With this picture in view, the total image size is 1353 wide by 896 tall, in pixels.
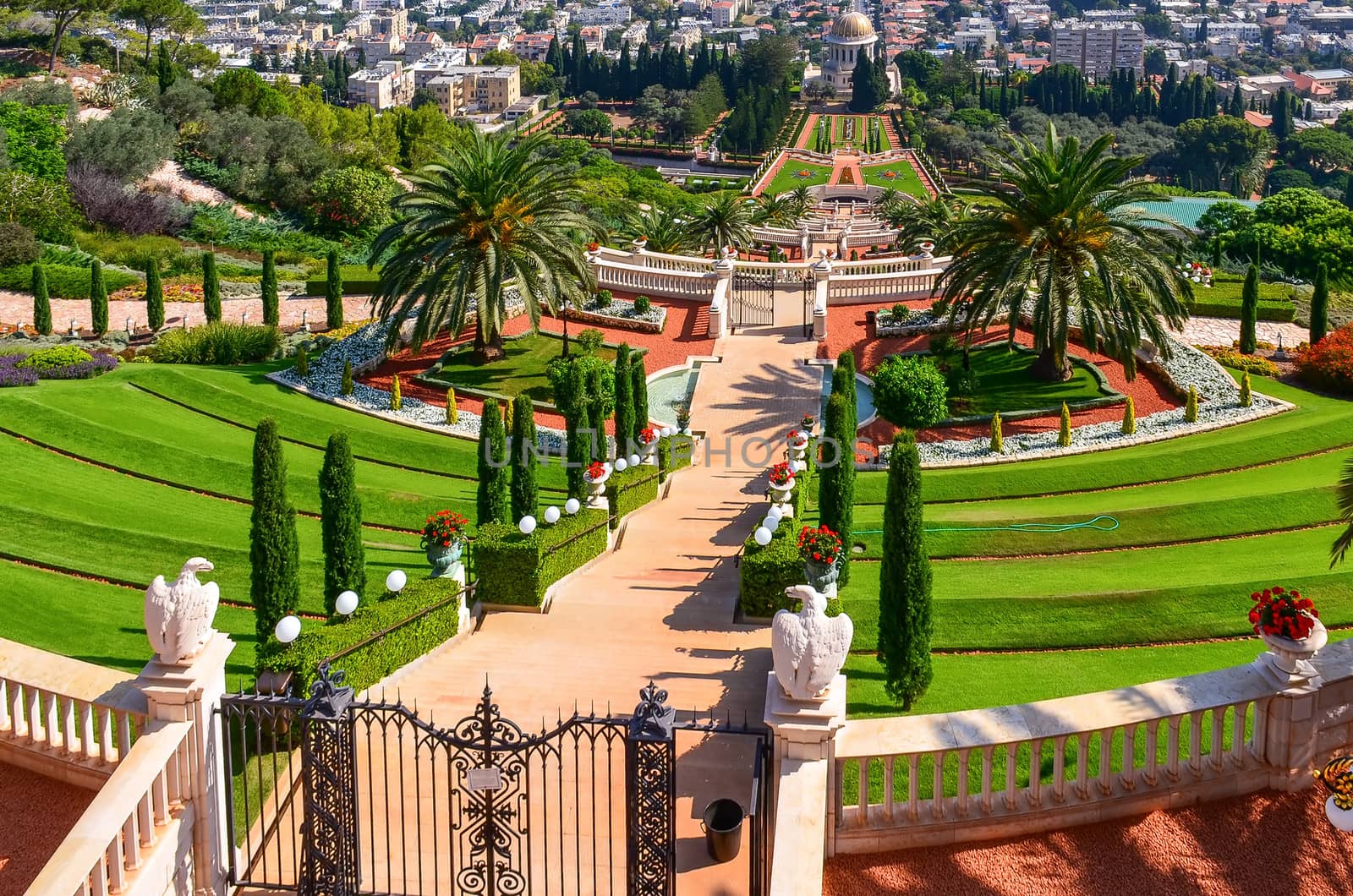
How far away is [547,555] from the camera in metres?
23.3

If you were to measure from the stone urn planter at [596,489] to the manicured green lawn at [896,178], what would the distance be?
326 ft

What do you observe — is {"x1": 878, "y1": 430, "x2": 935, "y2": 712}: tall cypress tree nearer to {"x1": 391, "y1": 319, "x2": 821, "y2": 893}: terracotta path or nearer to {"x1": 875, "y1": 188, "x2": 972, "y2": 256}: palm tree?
{"x1": 391, "y1": 319, "x2": 821, "y2": 893}: terracotta path

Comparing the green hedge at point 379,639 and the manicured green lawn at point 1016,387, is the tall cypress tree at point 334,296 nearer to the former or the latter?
the manicured green lawn at point 1016,387

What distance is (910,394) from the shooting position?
3256 cm

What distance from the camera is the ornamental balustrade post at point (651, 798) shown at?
514 inches

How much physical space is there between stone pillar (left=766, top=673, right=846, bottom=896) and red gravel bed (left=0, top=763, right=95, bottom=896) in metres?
7.25

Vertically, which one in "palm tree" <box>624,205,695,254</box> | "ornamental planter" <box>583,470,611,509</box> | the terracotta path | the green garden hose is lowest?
the terracotta path

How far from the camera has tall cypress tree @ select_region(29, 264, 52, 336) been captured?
158 ft

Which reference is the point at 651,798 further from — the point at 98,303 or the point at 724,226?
the point at 724,226

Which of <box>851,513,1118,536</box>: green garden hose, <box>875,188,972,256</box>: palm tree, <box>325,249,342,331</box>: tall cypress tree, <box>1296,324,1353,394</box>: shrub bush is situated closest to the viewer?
<box>851,513,1118,536</box>: green garden hose

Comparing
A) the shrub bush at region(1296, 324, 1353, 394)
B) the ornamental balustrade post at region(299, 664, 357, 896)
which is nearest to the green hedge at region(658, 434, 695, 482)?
the ornamental balustrade post at region(299, 664, 357, 896)

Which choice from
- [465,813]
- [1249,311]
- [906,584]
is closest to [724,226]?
[1249,311]

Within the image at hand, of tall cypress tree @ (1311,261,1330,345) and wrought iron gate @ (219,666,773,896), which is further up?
tall cypress tree @ (1311,261,1330,345)

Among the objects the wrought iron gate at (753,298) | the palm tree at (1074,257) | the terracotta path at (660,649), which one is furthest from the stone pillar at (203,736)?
the wrought iron gate at (753,298)
